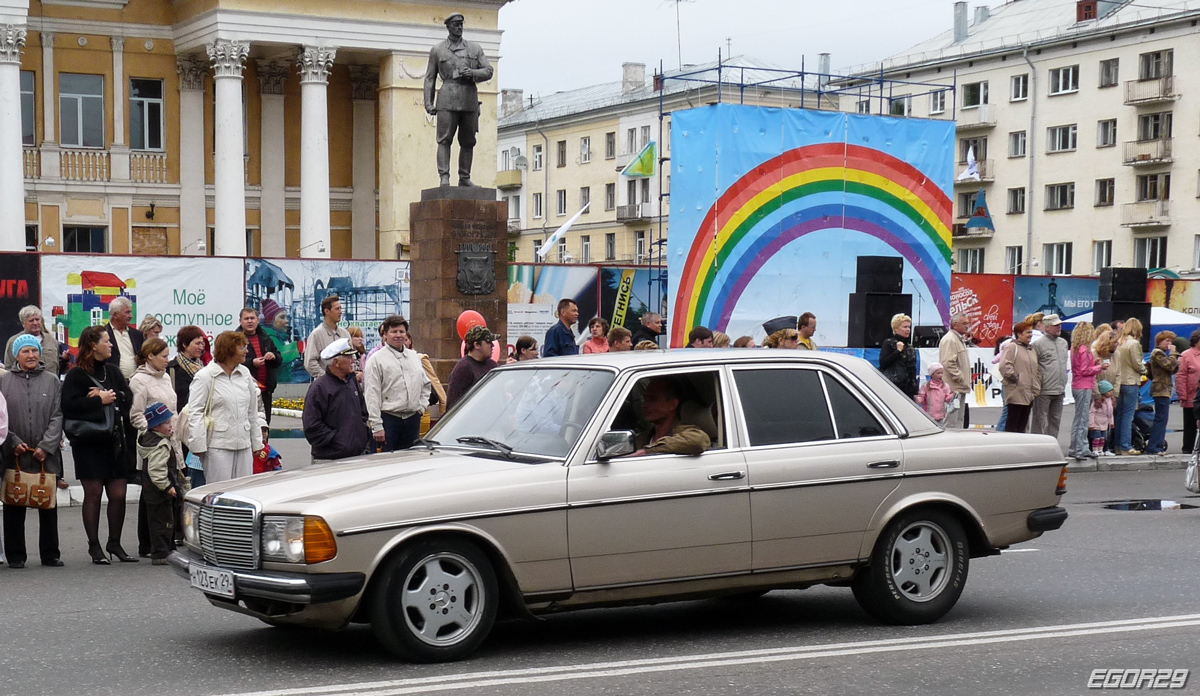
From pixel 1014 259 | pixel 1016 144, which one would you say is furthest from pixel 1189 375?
pixel 1014 259

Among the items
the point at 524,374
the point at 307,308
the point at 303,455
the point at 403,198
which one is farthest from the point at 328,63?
the point at 524,374

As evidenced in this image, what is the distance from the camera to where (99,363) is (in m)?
11.1

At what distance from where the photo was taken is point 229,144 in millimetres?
44438

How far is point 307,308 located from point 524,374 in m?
15.6

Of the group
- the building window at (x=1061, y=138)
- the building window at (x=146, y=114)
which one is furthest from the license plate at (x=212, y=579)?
the building window at (x=1061, y=138)

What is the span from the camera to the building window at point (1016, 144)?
7551 cm

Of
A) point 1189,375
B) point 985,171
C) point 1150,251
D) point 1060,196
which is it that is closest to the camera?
point 1189,375

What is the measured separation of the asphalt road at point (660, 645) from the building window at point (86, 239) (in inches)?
1535

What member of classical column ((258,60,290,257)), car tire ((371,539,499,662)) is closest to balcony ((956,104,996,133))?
classical column ((258,60,290,257))

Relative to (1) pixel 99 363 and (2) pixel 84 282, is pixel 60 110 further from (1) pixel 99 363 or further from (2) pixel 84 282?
(1) pixel 99 363

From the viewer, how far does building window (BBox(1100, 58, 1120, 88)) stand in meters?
70.8

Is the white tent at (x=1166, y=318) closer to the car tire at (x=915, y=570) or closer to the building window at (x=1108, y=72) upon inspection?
the car tire at (x=915, y=570)

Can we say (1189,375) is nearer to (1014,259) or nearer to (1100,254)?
(1100,254)

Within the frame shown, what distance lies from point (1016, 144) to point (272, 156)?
4170 cm
